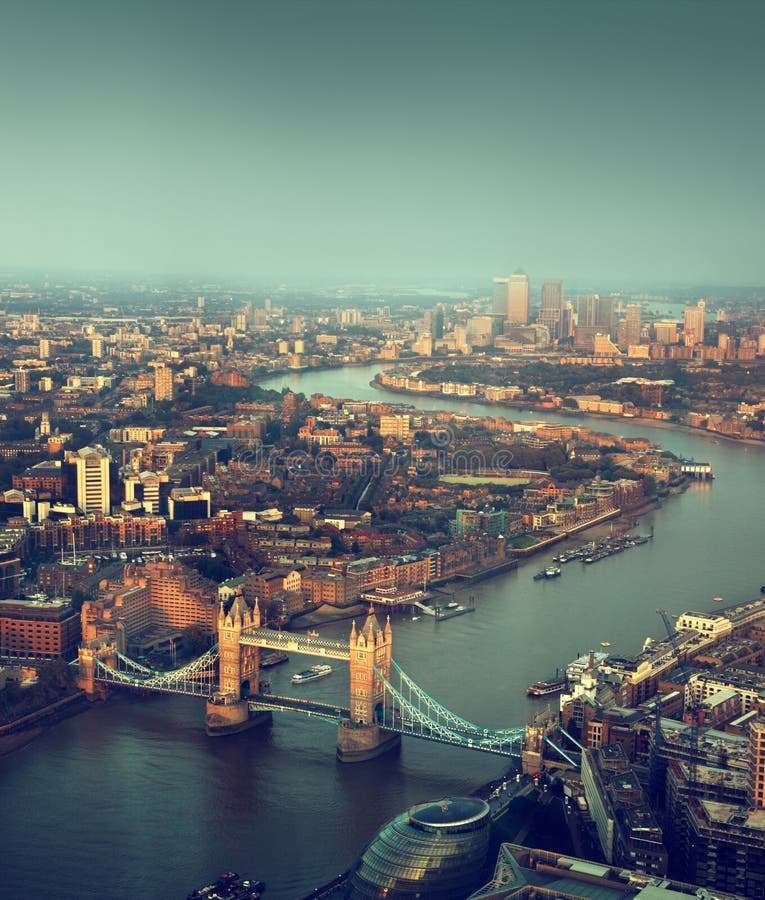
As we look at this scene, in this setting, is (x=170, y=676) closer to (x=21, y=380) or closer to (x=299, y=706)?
(x=299, y=706)

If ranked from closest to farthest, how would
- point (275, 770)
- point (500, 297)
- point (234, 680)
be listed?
point (275, 770) < point (234, 680) < point (500, 297)

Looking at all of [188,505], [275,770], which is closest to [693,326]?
[188,505]

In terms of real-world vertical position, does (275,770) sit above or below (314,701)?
below

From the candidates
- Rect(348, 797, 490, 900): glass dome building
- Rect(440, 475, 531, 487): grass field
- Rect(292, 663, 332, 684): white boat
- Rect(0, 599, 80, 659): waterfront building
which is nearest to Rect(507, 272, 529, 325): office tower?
Rect(440, 475, 531, 487): grass field

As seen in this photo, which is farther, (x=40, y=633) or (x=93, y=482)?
(x=93, y=482)

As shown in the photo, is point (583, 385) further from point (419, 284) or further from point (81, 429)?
point (81, 429)

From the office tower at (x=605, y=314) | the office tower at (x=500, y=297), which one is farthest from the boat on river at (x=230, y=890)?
the office tower at (x=605, y=314)

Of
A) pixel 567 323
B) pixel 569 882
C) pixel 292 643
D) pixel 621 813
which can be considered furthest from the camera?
pixel 567 323

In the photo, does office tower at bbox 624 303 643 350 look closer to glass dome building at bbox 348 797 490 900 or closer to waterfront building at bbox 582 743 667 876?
waterfront building at bbox 582 743 667 876
